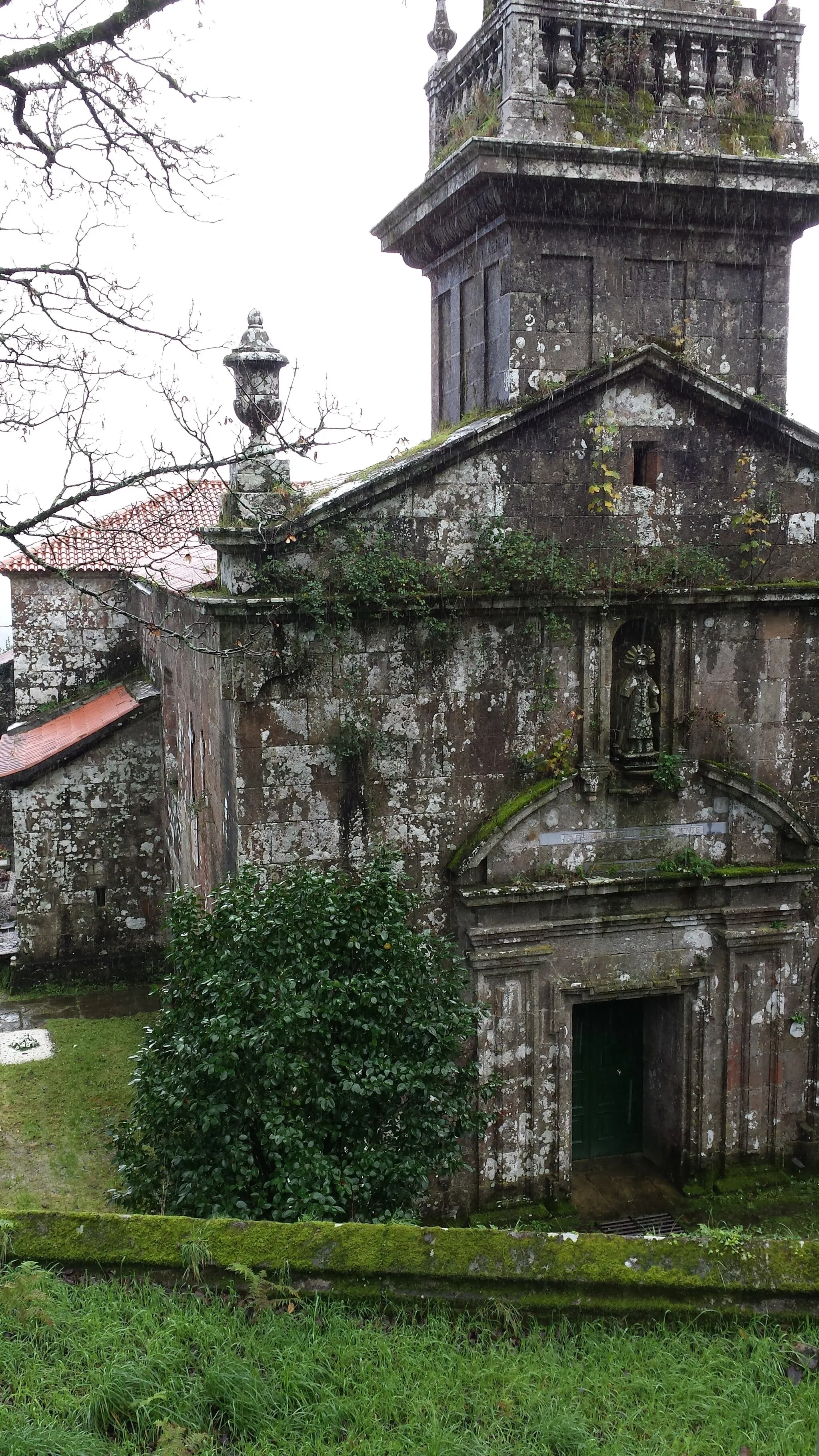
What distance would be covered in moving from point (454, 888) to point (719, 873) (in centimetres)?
244

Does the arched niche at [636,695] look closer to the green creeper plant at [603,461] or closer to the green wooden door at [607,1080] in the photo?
the green creeper plant at [603,461]

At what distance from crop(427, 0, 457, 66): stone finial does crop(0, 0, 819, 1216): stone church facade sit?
0.29 meters

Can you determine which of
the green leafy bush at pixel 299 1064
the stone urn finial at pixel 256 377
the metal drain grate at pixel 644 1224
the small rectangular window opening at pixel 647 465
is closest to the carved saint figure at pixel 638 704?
the small rectangular window opening at pixel 647 465

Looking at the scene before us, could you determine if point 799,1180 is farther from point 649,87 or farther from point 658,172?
point 649,87

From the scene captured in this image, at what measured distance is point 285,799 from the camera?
31.1ft

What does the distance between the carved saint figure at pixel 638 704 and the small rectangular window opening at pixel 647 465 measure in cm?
148

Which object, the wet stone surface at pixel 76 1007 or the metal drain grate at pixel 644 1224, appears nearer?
the metal drain grate at pixel 644 1224

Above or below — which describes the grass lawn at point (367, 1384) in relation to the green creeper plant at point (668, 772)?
below

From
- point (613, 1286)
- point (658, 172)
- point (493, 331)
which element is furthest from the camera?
point (493, 331)

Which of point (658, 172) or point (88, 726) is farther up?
point (658, 172)

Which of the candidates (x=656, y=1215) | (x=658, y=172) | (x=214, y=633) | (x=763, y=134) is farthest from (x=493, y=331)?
(x=656, y=1215)

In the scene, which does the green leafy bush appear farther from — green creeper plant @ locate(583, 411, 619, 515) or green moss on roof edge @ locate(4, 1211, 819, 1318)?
green creeper plant @ locate(583, 411, 619, 515)

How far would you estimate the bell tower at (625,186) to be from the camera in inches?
398

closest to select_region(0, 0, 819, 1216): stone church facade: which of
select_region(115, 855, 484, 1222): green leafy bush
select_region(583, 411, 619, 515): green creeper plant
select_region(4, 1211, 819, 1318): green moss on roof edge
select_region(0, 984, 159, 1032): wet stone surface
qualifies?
select_region(583, 411, 619, 515): green creeper plant
